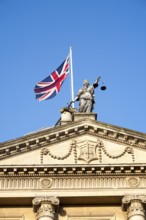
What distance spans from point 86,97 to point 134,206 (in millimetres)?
7926

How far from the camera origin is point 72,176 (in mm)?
32469

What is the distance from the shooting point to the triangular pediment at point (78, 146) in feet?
108

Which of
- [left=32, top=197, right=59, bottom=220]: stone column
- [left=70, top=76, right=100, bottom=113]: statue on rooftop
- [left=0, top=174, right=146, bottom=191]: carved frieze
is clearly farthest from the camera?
[left=70, top=76, right=100, bottom=113]: statue on rooftop

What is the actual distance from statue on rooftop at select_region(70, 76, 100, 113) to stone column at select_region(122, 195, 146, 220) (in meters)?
6.53

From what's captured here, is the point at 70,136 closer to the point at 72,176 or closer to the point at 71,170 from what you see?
the point at 71,170

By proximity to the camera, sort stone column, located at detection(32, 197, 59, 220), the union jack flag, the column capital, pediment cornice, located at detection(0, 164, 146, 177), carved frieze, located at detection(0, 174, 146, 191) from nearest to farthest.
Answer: stone column, located at detection(32, 197, 59, 220) < the column capital < carved frieze, located at detection(0, 174, 146, 191) < pediment cornice, located at detection(0, 164, 146, 177) < the union jack flag

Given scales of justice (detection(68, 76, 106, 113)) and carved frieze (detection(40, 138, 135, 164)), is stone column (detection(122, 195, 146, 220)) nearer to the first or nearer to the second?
carved frieze (detection(40, 138, 135, 164))

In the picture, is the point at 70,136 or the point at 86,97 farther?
the point at 86,97

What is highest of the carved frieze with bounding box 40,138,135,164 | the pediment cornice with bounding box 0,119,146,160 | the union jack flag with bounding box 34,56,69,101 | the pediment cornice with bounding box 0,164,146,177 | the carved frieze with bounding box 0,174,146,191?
the union jack flag with bounding box 34,56,69,101

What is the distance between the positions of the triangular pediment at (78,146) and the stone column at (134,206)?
2.04 metres

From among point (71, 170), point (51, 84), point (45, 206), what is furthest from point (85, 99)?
point (45, 206)

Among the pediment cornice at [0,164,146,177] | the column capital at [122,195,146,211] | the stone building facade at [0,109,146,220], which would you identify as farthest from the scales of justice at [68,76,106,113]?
the column capital at [122,195,146,211]

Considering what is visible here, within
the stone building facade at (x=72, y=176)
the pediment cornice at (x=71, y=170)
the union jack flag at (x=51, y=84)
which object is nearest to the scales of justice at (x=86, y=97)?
the union jack flag at (x=51, y=84)

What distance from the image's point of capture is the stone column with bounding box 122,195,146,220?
31344 millimetres
